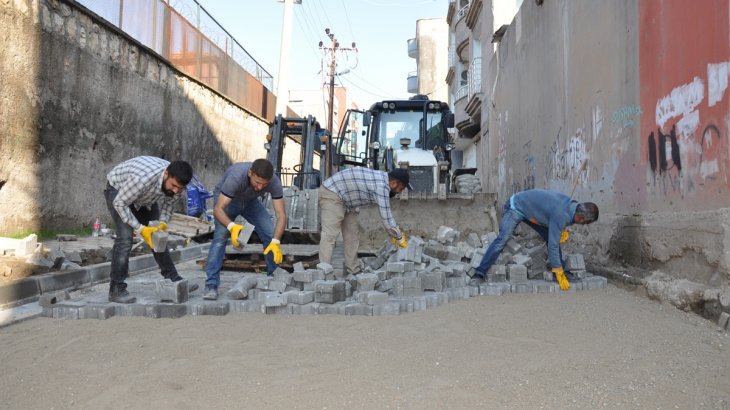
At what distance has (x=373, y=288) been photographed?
4809 mm

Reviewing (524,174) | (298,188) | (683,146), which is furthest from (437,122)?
(683,146)

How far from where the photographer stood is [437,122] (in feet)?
32.9

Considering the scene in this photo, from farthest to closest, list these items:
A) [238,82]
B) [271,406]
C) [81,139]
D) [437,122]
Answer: [238,82], [437,122], [81,139], [271,406]

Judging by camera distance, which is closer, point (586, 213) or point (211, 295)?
point (211, 295)

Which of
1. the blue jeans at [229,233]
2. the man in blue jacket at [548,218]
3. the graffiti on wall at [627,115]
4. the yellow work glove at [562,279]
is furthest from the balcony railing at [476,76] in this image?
the blue jeans at [229,233]

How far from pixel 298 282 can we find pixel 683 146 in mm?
3504

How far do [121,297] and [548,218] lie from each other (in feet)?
13.5

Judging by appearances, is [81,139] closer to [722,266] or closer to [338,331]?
[338,331]

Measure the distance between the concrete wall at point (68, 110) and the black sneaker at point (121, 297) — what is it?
4377mm

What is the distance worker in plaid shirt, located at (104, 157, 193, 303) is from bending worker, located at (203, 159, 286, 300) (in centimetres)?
42

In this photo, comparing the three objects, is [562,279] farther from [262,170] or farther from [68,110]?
[68,110]

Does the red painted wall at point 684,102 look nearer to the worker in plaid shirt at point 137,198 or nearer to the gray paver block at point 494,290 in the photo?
the gray paver block at point 494,290

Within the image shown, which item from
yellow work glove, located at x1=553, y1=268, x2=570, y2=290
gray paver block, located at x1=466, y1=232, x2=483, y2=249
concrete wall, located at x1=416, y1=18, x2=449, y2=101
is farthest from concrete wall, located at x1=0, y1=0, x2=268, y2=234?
concrete wall, located at x1=416, y1=18, x2=449, y2=101

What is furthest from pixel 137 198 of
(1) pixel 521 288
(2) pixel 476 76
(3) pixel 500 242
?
(2) pixel 476 76
